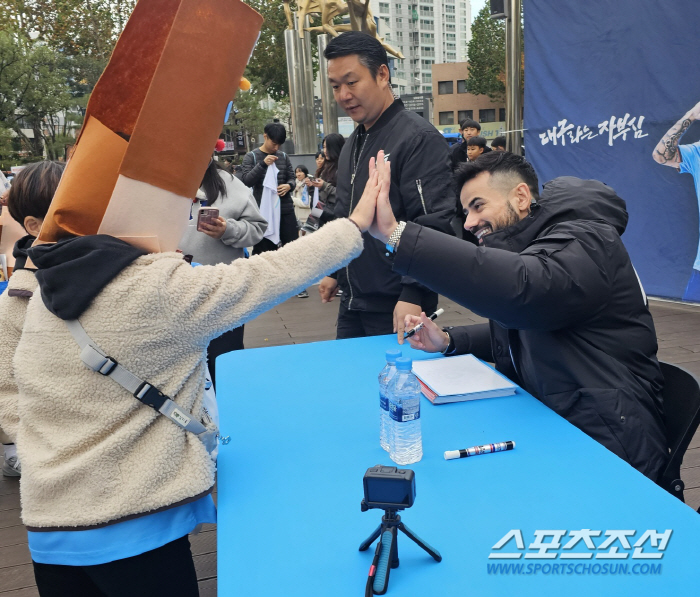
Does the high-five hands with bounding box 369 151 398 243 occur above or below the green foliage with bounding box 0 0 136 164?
below

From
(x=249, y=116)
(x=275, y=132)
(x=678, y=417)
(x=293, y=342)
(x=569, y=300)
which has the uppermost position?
(x=249, y=116)

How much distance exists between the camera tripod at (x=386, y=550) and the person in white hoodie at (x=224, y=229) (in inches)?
95.5

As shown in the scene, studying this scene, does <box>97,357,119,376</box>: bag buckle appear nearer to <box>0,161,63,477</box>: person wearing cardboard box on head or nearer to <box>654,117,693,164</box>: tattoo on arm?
<box>0,161,63,477</box>: person wearing cardboard box on head

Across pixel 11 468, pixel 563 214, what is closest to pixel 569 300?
pixel 563 214

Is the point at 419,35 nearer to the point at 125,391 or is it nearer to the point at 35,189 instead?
the point at 35,189

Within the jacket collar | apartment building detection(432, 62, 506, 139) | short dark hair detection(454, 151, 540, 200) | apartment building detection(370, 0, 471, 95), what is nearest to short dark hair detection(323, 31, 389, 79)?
the jacket collar

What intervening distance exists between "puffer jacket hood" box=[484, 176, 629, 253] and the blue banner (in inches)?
153

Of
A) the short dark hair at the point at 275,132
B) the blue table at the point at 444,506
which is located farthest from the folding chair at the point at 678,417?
the short dark hair at the point at 275,132

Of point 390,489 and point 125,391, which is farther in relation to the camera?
point 125,391

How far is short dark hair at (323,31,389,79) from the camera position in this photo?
8.44 feet

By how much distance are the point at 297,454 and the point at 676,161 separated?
491 centimetres

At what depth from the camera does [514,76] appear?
6.49 metres

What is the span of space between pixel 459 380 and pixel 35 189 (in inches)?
59.3

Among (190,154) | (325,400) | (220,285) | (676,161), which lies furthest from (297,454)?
(676,161)
